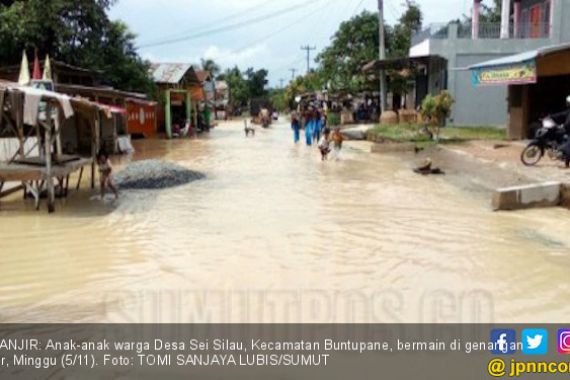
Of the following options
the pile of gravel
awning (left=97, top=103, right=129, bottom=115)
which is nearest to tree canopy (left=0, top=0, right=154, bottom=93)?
awning (left=97, top=103, right=129, bottom=115)

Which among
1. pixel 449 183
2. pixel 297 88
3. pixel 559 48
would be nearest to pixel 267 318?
pixel 449 183

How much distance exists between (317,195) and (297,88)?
5433cm

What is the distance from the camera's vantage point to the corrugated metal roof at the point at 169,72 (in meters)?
36.0

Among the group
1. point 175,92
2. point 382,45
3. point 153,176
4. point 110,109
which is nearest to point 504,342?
point 153,176

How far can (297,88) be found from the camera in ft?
217

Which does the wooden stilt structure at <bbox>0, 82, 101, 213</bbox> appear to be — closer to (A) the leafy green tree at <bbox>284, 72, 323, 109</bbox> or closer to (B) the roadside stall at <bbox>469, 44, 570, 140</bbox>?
(B) the roadside stall at <bbox>469, 44, 570, 140</bbox>

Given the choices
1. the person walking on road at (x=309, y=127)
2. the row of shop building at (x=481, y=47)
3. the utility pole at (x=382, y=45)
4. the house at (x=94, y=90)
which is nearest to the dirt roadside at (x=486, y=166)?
the row of shop building at (x=481, y=47)

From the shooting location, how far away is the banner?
17.8 metres

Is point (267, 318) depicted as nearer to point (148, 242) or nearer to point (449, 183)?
point (148, 242)

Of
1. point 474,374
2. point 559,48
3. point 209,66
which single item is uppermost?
point 209,66

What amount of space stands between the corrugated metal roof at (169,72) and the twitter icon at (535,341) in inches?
1287

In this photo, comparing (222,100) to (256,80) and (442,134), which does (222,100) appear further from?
(442,134)

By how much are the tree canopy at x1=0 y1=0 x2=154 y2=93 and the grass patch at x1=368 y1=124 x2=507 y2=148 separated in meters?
12.7

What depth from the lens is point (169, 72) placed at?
3694cm
